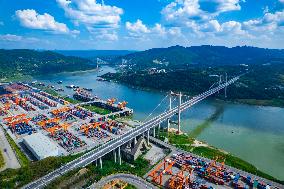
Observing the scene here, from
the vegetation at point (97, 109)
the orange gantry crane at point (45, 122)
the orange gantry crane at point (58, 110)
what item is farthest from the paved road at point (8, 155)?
the vegetation at point (97, 109)

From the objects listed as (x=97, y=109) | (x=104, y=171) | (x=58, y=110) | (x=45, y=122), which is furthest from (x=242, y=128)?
(x=58, y=110)

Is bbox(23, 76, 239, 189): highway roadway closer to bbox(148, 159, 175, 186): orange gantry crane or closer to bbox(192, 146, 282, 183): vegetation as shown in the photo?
bbox(148, 159, 175, 186): orange gantry crane

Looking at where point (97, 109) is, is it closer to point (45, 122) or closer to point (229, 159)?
point (45, 122)

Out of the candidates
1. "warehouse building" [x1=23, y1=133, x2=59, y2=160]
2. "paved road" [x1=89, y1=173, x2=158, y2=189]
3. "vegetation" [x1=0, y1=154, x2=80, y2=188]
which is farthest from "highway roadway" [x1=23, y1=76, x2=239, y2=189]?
"warehouse building" [x1=23, y1=133, x2=59, y2=160]

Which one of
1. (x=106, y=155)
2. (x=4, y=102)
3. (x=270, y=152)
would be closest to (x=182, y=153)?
(x=106, y=155)

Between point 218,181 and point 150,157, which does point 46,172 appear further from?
point 218,181

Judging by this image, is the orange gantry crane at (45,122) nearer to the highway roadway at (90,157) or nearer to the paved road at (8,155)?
the paved road at (8,155)
